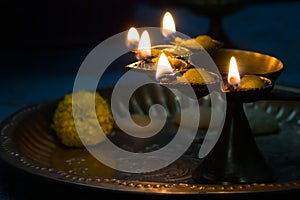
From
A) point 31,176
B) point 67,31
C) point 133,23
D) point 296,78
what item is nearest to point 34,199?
point 31,176

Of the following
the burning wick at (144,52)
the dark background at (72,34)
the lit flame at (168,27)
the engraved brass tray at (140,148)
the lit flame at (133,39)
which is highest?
the lit flame at (168,27)

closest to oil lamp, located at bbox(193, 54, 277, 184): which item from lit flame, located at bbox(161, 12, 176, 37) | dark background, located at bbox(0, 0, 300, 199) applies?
lit flame, located at bbox(161, 12, 176, 37)

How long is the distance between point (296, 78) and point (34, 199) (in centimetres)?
86

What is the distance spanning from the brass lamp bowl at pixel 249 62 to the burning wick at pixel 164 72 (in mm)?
95

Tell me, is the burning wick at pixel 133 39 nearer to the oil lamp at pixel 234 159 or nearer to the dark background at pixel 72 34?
the oil lamp at pixel 234 159

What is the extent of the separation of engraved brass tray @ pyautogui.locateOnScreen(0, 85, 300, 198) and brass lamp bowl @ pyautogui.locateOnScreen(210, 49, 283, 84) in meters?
0.05

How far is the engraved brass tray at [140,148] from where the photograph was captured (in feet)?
2.31

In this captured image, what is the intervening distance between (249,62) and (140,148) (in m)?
0.20

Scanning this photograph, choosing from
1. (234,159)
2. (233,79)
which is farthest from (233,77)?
(234,159)

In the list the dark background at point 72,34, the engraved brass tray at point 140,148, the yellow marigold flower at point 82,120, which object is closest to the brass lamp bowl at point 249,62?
the engraved brass tray at point 140,148

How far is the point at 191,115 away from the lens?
1.03 meters

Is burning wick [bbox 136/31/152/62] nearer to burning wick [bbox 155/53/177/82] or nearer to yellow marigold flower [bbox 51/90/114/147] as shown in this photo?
burning wick [bbox 155/53/177/82]

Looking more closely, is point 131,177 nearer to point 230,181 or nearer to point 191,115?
point 230,181

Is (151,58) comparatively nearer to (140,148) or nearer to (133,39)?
(133,39)
